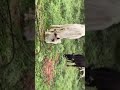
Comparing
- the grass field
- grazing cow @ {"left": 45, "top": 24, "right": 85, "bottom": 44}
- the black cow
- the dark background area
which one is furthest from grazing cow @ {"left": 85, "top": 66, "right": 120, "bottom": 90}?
grazing cow @ {"left": 45, "top": 24, "right": 85, "bottom": 44}

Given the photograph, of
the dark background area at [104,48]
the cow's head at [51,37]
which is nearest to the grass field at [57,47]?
the cow's head at [51,37]

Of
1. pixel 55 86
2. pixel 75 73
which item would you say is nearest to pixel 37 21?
pixel 55 86

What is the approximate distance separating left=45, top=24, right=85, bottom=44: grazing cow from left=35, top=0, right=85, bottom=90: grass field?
0.02 m

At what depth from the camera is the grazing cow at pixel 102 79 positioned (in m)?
2.56

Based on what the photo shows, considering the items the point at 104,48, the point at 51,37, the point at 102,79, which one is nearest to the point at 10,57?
the point at 51,37

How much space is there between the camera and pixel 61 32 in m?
1.65

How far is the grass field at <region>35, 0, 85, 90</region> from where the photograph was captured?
5.18 ft

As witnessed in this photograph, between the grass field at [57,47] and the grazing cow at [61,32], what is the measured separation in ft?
0.08

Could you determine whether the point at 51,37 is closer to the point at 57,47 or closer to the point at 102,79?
the point at 57,47

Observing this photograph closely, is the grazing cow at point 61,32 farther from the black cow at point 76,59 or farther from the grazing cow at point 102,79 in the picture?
the grazing cow at point 102,79

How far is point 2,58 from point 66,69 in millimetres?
359

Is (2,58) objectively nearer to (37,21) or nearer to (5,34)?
(5,34)

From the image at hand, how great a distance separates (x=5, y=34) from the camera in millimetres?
1694

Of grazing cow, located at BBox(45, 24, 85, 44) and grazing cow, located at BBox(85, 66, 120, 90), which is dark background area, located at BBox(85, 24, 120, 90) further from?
grazing cow, located at BBox(45, 24, 85, 44)
